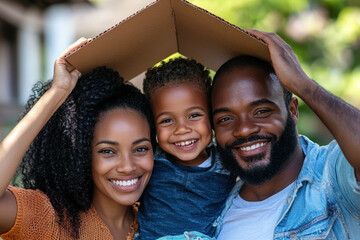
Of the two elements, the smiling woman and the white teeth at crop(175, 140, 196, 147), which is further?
the white teeth at crop(175, 140, 196, 147)

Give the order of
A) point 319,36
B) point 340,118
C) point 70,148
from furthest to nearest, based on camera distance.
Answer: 1. point 319,36
2. point 70,148
3. point 340,118

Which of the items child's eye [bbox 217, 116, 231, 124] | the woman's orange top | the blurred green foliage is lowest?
the woman's orange top

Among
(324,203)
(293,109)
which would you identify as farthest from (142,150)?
(324,203)

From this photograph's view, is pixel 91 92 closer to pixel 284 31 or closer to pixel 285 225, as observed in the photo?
pixel 285 225

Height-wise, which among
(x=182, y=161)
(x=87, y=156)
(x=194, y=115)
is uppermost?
(x=194, y=115)

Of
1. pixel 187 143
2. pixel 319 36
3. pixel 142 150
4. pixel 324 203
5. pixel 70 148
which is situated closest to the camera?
pixel 324 203

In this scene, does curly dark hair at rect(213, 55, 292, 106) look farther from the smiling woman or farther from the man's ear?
the smiling woman

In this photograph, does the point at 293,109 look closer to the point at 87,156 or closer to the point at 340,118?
the point at 340,118

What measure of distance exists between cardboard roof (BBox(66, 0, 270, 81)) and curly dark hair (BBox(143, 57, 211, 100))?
8 centimetres

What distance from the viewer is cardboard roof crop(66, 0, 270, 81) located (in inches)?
102

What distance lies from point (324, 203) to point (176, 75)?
1.34 metres

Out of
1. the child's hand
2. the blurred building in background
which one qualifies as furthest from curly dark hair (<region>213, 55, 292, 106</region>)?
the blurred building in background

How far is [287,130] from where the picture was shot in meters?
2.95

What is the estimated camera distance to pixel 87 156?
9.45 feet
